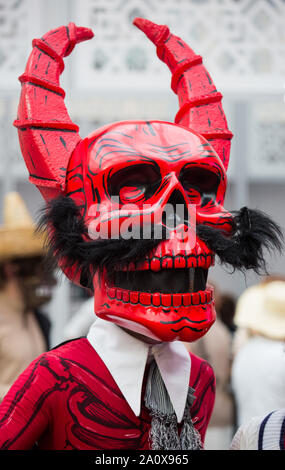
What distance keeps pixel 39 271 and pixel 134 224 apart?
1.62m

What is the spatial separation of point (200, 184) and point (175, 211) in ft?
0.48

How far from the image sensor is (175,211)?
4.40 ft

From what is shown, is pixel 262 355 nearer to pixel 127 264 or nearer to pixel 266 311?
pixel 266 311

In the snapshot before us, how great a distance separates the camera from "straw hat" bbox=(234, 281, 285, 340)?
108 inches

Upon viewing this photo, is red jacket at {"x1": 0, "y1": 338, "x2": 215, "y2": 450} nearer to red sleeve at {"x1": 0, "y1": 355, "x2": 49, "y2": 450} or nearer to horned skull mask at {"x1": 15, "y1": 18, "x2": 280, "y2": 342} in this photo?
red sleeve at {"x1": 0, "y1": 355, "x2": 49, "y2": 450}

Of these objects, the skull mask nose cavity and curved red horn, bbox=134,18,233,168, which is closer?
the skull mask nose cavity

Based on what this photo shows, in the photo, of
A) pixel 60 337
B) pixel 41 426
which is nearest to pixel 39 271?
pixel 60 337

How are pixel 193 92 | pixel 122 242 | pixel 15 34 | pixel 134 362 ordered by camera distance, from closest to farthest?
pixel 122 242 < pixel 134 362 < pixel 193 92 < pixel 15 34

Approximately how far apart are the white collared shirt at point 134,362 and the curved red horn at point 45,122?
41 centimetres

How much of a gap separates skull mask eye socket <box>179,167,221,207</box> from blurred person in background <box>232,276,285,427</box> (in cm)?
128

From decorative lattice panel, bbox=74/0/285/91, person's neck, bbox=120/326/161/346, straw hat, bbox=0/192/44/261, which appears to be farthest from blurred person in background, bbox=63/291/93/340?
person's neck, bbox=120/326/161/346

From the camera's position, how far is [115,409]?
1.35m

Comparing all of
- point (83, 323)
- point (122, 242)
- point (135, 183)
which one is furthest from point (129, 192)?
point (83, 323)
